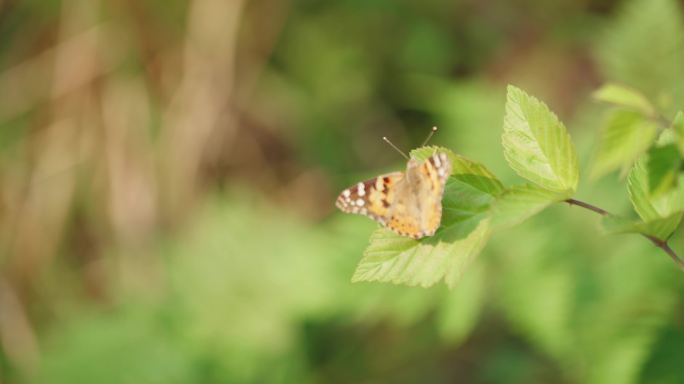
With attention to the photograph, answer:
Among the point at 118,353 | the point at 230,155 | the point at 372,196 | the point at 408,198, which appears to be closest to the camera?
the point at 408,198

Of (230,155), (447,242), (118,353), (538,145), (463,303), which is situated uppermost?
(538,145)

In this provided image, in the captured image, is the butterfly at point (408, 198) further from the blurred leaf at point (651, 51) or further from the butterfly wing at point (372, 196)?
the blurred leaf at point (651, 51)

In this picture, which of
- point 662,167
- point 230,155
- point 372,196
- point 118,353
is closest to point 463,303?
point 372,196

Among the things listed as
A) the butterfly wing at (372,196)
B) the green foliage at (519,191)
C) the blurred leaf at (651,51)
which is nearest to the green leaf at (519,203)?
the green foliage at (519,191)

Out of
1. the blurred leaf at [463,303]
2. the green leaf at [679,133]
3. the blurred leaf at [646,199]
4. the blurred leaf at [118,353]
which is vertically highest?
the green leaf at [679,133]

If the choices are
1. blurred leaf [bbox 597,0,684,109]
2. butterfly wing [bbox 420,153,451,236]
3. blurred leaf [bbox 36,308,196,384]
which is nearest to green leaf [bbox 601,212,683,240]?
butterfly wing [bbox 420,153,451,236]

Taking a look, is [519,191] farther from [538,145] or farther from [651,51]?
[651,51]
